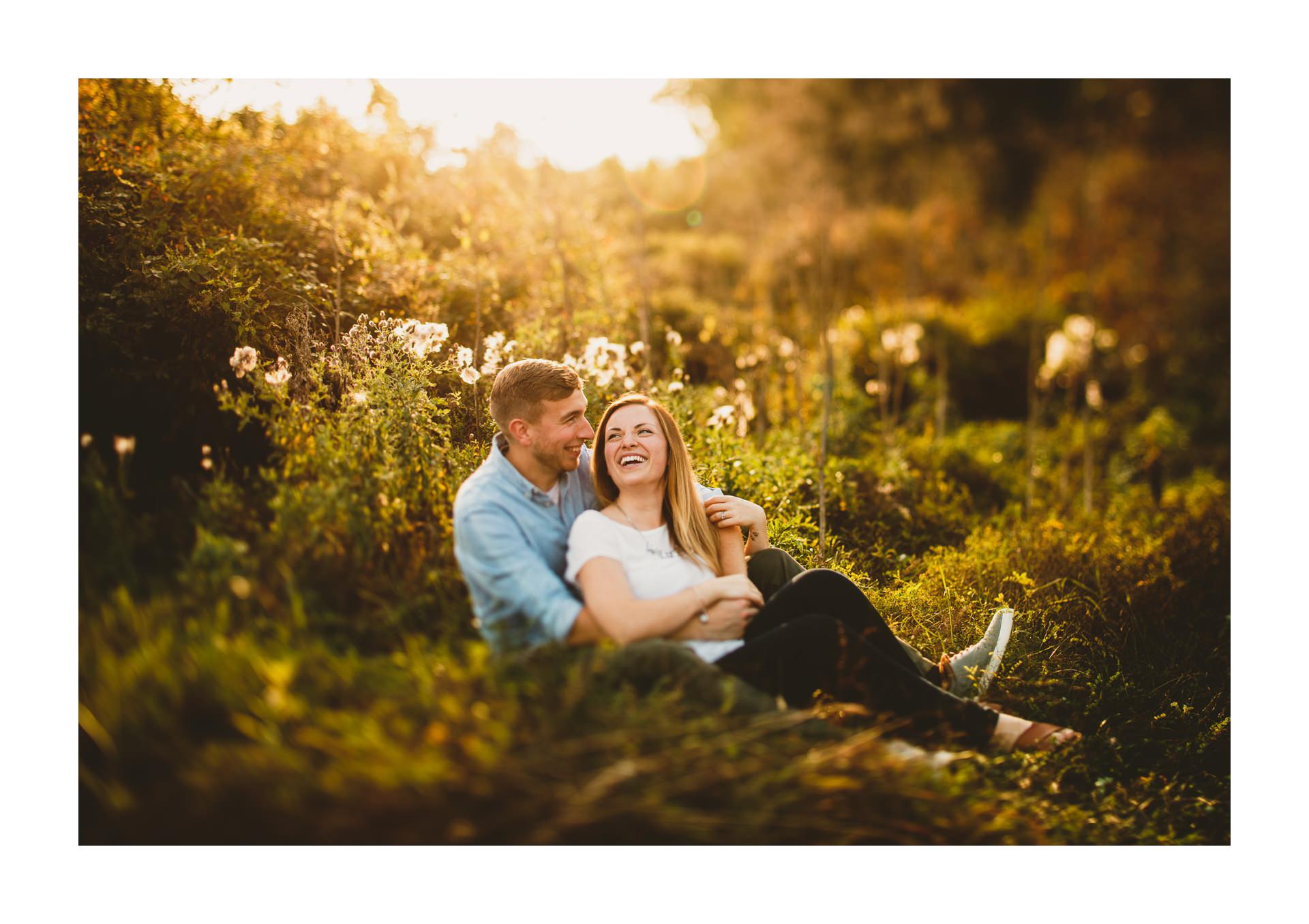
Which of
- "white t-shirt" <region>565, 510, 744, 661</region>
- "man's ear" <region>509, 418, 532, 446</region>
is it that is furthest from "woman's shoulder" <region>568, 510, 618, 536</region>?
"man's ear" <region>509, 418, 532, 446</region>

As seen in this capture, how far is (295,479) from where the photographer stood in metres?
3.55

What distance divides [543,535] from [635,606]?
55cm

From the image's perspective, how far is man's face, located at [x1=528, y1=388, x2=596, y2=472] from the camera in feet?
11.2

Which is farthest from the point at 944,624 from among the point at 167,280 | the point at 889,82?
the point at 889,82

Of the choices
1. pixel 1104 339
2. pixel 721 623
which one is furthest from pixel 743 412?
pixel 1104 339

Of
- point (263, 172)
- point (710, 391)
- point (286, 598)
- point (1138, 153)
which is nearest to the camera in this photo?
point (286, 598)

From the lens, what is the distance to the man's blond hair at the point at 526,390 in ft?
11.2

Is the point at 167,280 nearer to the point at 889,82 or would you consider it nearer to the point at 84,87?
the point at 84,87

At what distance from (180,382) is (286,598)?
A: 1334 millimetres

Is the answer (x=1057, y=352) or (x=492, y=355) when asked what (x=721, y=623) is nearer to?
(x=492, y=355)

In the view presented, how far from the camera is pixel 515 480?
325cm

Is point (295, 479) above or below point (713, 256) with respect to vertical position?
below

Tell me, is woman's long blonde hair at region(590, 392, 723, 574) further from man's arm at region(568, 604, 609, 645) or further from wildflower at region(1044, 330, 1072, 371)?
wildflower at region(1044, 330, 1072, 371)

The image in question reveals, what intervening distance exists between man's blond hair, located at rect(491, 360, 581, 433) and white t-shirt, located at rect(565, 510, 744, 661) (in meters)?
0.52
